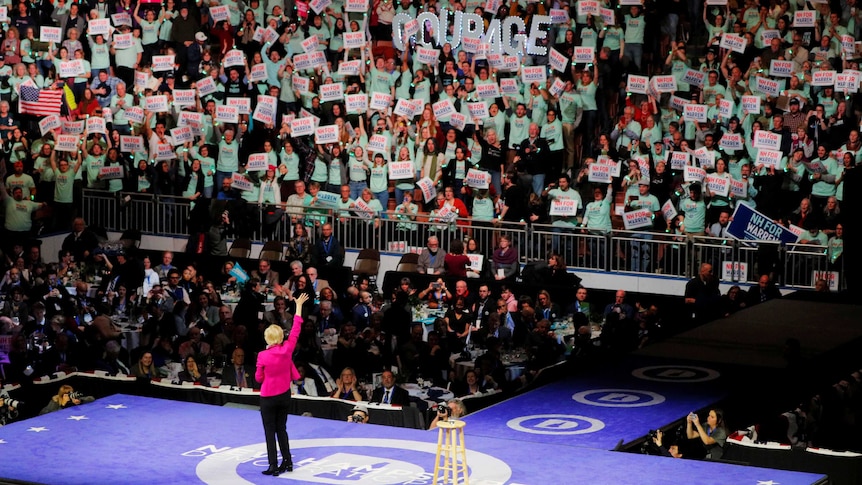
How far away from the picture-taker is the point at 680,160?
80.5 feet

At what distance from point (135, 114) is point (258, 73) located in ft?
7.28

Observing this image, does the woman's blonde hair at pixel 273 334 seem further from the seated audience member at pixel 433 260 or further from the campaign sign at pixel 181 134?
the campaign sign at pixel 181 134

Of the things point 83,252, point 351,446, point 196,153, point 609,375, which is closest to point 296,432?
point 351,446

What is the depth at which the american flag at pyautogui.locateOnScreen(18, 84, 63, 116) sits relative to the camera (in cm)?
2883

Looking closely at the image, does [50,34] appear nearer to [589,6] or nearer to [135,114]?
[135,114]

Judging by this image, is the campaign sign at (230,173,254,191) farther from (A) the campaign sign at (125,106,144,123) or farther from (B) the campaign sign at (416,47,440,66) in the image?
(B) the campaign sign at (416,47,440,66)

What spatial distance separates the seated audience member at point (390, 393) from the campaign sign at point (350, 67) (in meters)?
9.55

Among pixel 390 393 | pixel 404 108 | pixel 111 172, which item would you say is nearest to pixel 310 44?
pixel 404 108

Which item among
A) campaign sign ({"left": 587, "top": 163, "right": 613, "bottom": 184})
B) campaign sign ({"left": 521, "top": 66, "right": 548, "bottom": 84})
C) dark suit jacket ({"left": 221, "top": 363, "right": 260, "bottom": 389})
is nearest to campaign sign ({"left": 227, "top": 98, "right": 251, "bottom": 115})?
campaign sign ({"left": 521, "top": 66, "right": 548, "bottom": 84})

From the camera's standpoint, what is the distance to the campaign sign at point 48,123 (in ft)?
92.2

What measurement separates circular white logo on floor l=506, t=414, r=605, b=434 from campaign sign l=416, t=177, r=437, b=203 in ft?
27.0

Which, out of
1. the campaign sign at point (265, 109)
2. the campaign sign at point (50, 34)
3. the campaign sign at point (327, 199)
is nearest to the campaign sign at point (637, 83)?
the campaign sign at point (327, 199)

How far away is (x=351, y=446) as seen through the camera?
1619 centimetres

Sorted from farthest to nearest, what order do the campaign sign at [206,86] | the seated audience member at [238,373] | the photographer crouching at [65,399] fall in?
the campaign sign at [206,86] < the seated audience member at [238,373] < the photographer crouching at [65,399]
